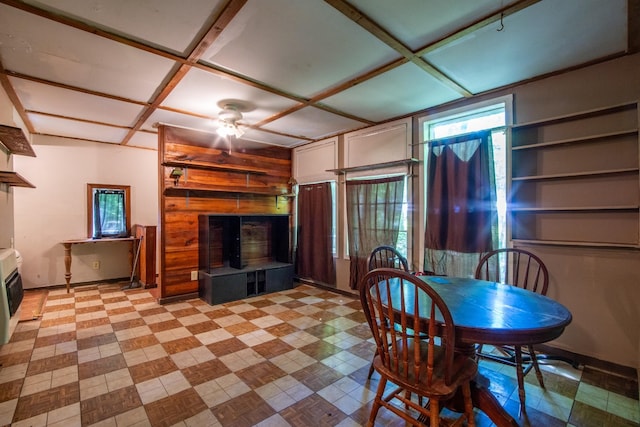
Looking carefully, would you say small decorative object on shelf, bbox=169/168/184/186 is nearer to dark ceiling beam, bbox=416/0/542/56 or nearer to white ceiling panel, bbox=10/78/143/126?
white ceiling panel, bbox=10/78/143/126

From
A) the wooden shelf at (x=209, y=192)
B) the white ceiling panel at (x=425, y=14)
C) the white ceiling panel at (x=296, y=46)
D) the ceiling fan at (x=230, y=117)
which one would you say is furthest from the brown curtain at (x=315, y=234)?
the white ceiling panel at (x=425, y=14)

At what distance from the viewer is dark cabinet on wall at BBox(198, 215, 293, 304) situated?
4.18 metres

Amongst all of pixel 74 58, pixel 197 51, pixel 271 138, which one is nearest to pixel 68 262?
pixel 74 58

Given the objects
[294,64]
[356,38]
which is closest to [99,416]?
[294,64]

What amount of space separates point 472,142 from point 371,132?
1455 millimetres

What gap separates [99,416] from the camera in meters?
1.85

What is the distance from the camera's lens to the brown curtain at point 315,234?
186 inches

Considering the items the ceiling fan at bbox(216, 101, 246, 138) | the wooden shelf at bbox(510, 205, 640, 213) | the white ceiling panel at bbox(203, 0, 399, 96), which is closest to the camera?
the white ceiling panel at bbox(203, 0, 399, 96)

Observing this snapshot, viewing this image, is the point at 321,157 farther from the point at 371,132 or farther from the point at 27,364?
the point at 27,364

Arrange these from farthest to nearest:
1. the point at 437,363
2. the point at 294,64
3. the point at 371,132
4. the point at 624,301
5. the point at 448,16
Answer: the point at 371,132
the point at 294,64
the point at 624,301
the point at 448,16
the point at 437,363

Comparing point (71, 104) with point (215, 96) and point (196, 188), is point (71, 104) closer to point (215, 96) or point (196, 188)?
point (196, 188)

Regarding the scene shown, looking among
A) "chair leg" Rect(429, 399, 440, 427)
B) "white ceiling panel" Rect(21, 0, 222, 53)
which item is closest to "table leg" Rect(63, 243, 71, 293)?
"white ceiling panel" Rect(21, 0, 222, 53)

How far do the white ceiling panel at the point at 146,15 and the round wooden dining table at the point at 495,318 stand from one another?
209 centimetres

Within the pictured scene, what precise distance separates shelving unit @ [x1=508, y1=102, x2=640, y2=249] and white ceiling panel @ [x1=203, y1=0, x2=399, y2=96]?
1.63m
